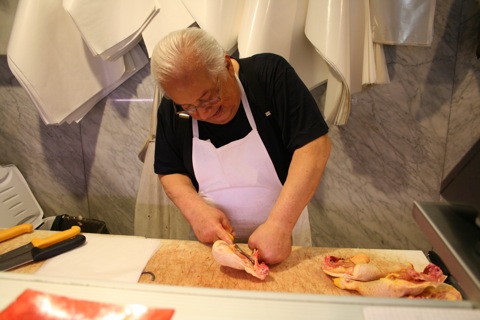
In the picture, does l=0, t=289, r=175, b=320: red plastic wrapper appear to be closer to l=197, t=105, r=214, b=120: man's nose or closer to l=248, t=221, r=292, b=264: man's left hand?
l=248, t=221, r=292, b=264: man's left hand

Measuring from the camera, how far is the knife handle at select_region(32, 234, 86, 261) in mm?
974

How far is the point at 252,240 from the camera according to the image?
0.96m

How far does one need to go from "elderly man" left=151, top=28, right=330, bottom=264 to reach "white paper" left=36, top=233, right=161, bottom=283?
0.18 meters

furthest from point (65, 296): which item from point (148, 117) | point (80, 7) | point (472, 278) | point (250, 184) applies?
point (148, 117)

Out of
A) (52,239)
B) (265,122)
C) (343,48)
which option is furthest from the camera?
(343,48)

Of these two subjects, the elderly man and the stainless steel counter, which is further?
the elderly man

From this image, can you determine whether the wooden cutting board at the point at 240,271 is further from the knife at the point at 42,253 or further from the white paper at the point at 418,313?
the white paper at the point at 418,313

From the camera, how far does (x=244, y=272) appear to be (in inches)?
35.7

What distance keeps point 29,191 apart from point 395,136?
2.15 metres

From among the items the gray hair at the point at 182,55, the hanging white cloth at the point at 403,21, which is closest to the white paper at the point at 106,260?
the gray hair at the point at 182,55

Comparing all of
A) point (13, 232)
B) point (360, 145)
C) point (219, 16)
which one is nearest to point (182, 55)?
point (219, 16)

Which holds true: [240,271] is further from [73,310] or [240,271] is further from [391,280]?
[73,310]

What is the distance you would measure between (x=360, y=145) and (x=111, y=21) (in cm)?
132

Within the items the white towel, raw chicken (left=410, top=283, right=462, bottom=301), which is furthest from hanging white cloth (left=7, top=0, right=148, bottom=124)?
raw chicken (left=410, top=283, right=462, bottom=301)
